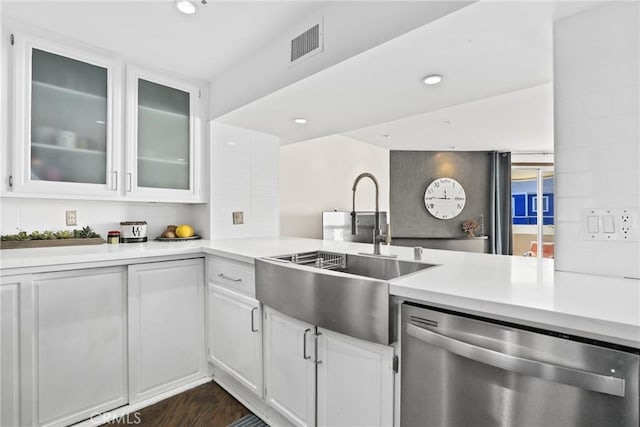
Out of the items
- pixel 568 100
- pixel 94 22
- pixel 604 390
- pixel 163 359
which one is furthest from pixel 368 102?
pixel 163 359

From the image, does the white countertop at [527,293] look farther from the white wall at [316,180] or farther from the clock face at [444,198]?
the clock face at [444,198]

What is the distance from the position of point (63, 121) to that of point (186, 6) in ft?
3.51

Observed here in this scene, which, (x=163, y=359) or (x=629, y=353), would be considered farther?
(x=163, y=359)

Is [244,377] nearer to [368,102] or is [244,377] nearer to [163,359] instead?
[163,359]

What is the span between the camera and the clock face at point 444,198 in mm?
6203

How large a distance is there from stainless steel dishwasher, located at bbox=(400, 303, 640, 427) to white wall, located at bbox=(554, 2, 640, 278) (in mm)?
572

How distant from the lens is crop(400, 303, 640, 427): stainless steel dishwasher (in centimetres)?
74

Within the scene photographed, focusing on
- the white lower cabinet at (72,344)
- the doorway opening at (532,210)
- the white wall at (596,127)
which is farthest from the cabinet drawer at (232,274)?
the doorway opening at (532,210)

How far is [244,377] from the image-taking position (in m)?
1.82

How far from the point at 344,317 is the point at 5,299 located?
1574 millimetres

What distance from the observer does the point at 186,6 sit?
1.62 m

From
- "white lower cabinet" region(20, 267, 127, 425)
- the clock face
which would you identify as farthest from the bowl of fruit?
the clock face

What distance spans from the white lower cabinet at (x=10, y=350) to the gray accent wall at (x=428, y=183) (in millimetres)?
5483

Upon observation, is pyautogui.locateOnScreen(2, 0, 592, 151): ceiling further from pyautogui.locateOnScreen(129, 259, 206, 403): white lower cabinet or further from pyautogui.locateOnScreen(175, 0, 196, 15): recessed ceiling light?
pyautogui.locateOnScreen(129, 259, 206, 403): white lower cabinet
